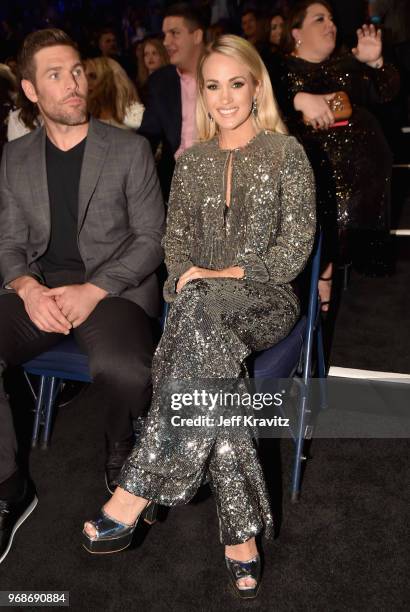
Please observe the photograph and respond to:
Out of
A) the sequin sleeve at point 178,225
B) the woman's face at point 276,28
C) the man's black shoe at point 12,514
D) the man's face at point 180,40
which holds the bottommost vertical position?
the man's black shoe at point 12,514

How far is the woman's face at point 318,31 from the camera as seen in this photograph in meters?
3.43

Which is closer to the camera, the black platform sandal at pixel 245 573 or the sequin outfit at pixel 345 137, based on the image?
the black platform sandal at pixel 245 573

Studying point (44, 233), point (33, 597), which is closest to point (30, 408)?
point (44, 233)

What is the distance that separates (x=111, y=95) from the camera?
4551 millimetres

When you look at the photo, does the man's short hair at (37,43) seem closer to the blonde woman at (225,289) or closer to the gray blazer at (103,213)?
the gray blazer at (103,213)

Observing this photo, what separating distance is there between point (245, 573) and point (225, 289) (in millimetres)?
934

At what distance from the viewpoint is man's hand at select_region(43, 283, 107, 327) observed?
246 cm

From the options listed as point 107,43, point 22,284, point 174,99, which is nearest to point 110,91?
point 174,99

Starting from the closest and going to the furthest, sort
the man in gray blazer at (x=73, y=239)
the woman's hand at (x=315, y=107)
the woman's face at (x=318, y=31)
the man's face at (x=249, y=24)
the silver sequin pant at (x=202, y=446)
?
1. the silver sequin pant at (x=202, y=446)
2. the man in gray blazer at (x=73, y=239)
3. the woman's hand at (x=315, y=107)
4. the woman's face at (x=318, y=31)
5. the man's face at (x=249, y=24)

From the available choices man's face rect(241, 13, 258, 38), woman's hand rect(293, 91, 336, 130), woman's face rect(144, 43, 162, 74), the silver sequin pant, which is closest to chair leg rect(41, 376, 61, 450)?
the silver sequin pant

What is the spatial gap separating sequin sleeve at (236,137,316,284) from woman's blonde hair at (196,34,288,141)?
0.72 ft

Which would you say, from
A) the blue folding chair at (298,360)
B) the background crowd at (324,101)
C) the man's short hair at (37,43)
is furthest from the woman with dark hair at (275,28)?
the blue folding chair at (298,360)

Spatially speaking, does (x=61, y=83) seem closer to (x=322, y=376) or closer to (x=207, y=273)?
(x=207, y=273)

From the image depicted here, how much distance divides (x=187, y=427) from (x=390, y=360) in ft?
5.30
